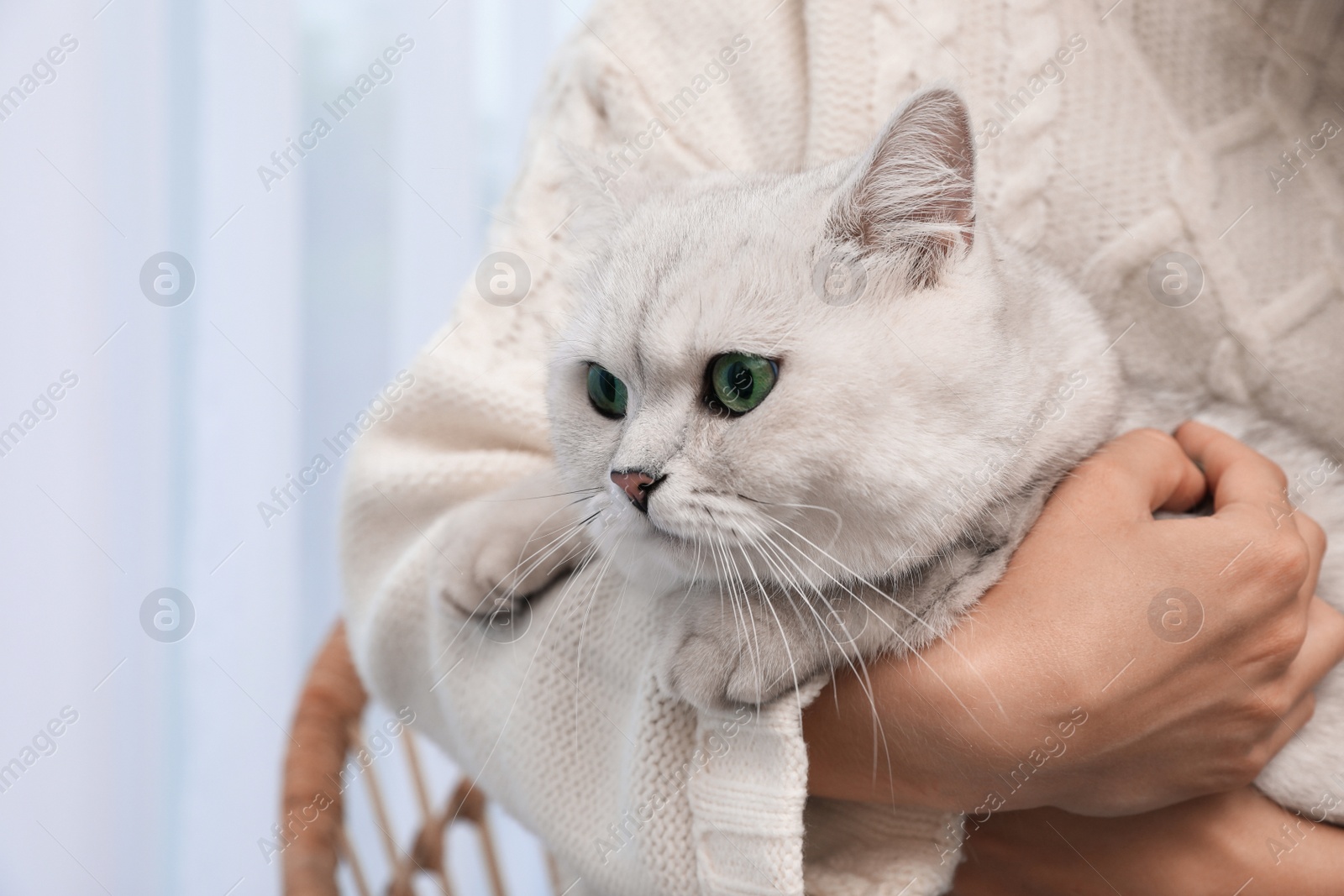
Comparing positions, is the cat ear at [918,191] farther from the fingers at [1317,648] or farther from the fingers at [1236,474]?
the fingers at [1317,648]

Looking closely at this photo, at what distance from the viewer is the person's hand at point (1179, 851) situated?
0.88 meters

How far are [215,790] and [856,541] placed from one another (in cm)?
161

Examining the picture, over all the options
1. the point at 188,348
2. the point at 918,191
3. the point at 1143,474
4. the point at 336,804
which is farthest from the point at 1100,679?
the point at 188,348

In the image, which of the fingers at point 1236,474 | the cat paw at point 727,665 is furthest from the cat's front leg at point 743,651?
the fingers at point 1236,474

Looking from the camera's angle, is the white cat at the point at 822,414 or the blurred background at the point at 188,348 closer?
the white cat at the point at 822,414

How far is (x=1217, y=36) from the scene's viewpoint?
3.73 feet

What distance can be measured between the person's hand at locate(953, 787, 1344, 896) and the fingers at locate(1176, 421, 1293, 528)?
28 centimetres

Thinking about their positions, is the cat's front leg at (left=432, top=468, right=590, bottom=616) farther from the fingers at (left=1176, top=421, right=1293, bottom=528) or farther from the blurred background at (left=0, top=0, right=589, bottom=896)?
the blurred background at (left=0, top=0, right=589, bottom=896)

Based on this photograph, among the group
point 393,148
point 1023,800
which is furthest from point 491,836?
point 393,148

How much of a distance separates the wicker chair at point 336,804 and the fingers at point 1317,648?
3.20 ft

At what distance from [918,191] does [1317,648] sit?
1.99 feet

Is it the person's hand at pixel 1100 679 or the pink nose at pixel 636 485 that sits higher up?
the pink nose at pixel 636 485

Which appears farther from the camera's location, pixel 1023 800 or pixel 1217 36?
pixel 1217 36

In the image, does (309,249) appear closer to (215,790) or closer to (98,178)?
(98,178)
